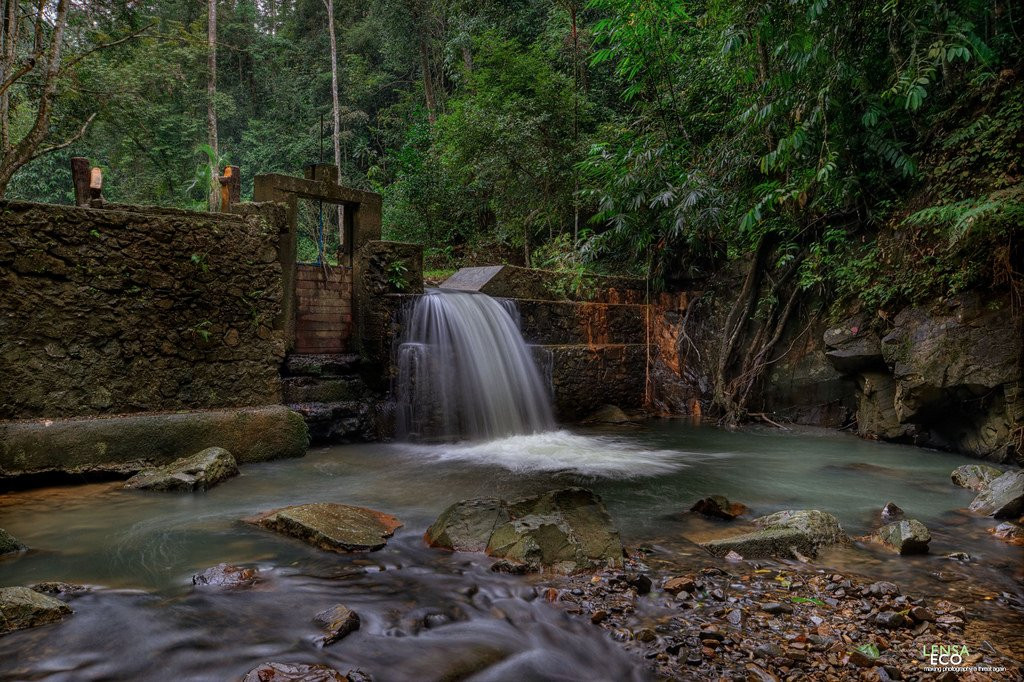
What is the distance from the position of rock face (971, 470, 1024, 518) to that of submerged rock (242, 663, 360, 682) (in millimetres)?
4518

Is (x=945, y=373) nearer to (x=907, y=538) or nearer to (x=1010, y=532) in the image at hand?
(x=1010, y=532)

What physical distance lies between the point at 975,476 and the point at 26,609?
6.76 meters

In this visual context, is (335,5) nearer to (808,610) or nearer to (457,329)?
(457,329)

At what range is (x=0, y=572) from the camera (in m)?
2.84

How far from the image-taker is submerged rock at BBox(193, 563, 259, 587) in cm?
278

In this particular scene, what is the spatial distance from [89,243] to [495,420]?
494 cm

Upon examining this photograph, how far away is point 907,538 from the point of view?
3.29 metres

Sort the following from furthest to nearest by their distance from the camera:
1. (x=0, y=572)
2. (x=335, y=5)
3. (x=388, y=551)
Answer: (x=335, y=5), (x=388, y=551), (x=0, y=572)

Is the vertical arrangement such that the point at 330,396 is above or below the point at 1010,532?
above

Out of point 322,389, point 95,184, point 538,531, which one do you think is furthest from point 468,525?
point 95,184

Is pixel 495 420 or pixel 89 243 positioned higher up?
pixel 89 243

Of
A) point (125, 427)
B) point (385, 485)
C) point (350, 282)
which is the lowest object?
point (385, 485)

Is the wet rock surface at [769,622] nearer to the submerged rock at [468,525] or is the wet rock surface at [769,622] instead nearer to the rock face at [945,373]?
the submerged rock at [468,525]

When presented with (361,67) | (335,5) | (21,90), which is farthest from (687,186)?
(335,5)
